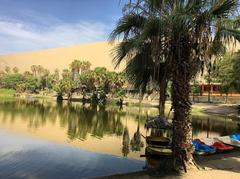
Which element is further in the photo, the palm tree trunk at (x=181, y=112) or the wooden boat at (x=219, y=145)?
the wooden boat at (x=219, y=145)

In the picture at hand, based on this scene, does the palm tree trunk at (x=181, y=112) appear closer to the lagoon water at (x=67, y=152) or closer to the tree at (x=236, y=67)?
the lagoon water at (x=67, y=152)

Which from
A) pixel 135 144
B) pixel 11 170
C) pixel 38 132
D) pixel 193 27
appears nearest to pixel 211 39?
pixel 193 27

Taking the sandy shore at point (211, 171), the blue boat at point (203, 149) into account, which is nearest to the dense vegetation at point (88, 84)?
the blue boat at point (203, 149)

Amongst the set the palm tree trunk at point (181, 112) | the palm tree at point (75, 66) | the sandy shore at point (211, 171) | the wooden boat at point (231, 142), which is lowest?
Answer: the sandy shore at point (211, 171)

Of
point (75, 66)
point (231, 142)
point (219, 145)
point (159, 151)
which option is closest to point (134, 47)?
point (159, 151)

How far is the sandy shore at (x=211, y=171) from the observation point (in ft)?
45.2

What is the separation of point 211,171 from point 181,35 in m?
5.71

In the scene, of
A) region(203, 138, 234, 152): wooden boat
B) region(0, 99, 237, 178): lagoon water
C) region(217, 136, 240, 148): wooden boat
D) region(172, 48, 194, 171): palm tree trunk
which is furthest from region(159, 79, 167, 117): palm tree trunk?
region(217, 136, 240, 148): wooden boat

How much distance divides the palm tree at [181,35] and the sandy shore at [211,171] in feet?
2.19

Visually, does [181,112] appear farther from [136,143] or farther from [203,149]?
[136,143]

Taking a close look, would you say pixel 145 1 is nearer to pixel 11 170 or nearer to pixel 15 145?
pixel 11 170

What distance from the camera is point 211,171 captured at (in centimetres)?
1473

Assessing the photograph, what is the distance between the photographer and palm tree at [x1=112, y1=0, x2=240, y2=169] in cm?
1270

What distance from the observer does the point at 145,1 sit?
13.2 metres
